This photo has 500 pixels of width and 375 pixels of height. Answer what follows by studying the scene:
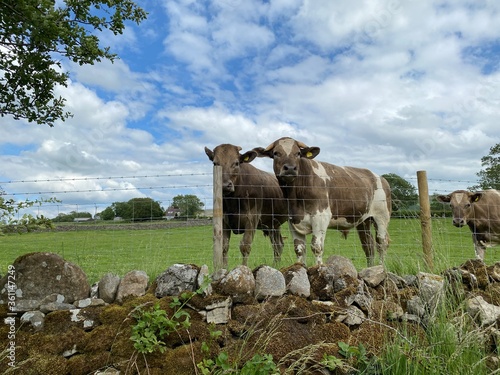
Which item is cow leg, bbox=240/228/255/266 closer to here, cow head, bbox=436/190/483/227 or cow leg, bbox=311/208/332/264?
cow leg, bbox=311/208/332/264

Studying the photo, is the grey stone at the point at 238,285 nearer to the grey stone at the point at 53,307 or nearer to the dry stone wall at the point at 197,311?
the dry stone wall at the point at 197,311

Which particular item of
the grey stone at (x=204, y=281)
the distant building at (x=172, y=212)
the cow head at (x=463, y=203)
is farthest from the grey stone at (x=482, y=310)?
the cow head at (x=463, y=203)

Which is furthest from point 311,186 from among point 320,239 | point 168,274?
point 168,274

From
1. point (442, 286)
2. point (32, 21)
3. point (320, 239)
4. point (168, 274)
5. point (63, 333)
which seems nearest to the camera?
point (32, 21)

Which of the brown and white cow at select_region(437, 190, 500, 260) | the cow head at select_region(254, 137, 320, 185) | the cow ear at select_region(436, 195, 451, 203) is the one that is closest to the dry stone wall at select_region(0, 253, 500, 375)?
the cow head at select_region(254, 137, 320, 185)

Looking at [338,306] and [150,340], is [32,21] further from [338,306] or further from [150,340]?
[338,306]

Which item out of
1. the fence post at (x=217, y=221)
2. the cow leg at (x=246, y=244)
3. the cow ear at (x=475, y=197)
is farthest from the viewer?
the cow ear at (x=475, y=197)

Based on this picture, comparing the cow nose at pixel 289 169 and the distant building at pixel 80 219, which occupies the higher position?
the cow nose at pixel 289 169

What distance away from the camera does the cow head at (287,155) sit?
23.6ft

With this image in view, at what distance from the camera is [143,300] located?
4.40 m

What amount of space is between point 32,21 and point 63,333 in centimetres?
307

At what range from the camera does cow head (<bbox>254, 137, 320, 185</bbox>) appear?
7.19 meters

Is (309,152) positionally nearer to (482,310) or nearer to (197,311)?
(482,310)

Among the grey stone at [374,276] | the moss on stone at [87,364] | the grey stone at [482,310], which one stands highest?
the grey stone at [374,276]
